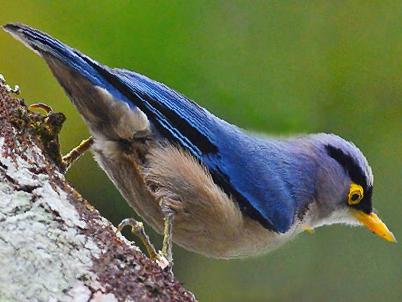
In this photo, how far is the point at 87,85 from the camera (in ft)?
9.53

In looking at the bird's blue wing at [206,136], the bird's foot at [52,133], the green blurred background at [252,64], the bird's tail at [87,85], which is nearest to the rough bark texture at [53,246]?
the bird's foot at [52,133]

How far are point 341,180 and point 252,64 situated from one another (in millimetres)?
576

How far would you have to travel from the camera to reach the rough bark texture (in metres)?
2.07

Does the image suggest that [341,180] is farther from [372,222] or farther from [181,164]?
[181,164]

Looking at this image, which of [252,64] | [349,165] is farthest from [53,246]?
[349,165]

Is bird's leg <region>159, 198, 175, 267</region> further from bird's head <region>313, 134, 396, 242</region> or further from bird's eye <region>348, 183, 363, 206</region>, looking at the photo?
bird's eye <region>348, 183, 363, 206</region>

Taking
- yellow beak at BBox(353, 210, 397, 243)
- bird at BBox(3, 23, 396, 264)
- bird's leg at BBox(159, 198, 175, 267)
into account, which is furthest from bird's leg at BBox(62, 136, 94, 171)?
yellow beak at BBox(353, 210, 397, 243)

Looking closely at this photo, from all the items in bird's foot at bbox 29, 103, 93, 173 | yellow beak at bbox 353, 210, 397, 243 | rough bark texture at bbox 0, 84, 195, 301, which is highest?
bird's foot at bbox 29, 103, 93, 173

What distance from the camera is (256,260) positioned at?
4.45 metres

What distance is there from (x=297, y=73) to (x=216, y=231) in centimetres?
81

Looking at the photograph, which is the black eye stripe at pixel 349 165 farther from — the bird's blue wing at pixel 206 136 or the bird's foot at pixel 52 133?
the bird's foot at pixel 52 133

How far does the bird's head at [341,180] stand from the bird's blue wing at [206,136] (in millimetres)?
284

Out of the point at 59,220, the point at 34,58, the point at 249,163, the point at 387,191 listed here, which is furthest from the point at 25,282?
the point at 387,191

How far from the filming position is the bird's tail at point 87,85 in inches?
108
